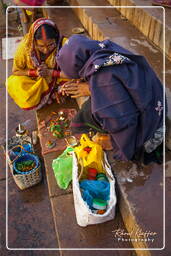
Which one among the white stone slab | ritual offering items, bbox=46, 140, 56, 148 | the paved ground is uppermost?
the white stone slab

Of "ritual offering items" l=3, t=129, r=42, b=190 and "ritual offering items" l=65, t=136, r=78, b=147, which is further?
"ritual offering items" l=65, t=136, r=78, b=147

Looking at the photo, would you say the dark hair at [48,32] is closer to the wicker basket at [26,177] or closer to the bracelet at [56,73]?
the bracelet at [56,73]

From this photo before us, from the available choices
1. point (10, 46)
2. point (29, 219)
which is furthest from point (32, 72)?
point (10, 46)

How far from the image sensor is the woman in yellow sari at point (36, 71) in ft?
9.65

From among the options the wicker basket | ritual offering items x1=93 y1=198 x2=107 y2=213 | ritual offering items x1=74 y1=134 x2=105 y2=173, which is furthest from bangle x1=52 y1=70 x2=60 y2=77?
ritual offering items x1=93 y1=198 x2=107 y2=213

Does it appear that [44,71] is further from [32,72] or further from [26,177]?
[26,177]

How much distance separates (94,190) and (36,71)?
180cm

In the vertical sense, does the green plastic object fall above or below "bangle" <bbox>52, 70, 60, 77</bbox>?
below

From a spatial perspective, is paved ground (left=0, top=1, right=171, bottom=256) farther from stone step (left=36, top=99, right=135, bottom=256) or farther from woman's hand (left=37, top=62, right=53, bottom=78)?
woman's hand (left=37, top=62, right=53, bottom=78)

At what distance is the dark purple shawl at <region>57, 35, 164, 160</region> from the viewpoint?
1830 millimetres

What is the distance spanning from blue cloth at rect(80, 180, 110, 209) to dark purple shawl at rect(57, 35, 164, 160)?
13.1 inches

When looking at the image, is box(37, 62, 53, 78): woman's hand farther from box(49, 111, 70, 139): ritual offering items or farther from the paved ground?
the paved ground
